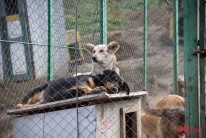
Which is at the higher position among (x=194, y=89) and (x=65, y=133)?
(x=194, y=89)

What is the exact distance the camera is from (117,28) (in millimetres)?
10188

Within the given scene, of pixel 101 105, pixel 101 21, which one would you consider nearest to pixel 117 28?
pixel 101 21

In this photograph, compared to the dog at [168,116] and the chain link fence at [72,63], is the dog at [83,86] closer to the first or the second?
the chain link fence at [72,63]

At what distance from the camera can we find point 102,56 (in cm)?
724

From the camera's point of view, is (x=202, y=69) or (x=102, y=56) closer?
(x=202, y=69)

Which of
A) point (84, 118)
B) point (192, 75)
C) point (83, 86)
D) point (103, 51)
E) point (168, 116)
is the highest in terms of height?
point (192, 75)

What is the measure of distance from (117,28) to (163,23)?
3.97ft

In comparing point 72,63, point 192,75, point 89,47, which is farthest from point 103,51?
point 192,75

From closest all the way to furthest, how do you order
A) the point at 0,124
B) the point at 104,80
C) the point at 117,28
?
the point at 104,80, the point at 0,124, the point at 117,28

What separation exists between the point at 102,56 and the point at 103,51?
0.16m

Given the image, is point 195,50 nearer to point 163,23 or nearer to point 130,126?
point 130,126

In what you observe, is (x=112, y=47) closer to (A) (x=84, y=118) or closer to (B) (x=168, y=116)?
(B) (x=168, y=116)

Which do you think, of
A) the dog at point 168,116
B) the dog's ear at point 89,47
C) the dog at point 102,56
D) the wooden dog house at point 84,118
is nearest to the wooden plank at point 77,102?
the wooden dog house at point 84,118

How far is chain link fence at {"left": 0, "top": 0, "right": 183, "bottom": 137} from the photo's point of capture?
475 cm
